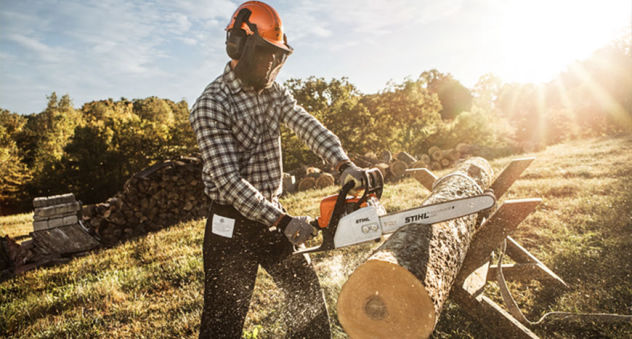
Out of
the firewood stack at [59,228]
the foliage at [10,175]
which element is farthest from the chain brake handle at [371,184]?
the foliage at [10,175]

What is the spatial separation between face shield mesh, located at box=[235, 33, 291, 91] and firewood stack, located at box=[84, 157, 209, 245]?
5163 mm

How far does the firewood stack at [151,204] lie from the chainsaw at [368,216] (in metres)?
5.39

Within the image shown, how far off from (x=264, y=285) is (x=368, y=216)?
2118 mm

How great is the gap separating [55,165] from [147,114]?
18.3 m

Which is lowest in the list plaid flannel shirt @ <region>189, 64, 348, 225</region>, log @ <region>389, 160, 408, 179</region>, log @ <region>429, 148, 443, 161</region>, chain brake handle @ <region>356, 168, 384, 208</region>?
log @ <region>389, 160, 408, 179</region>

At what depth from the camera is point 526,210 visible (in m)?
1.60

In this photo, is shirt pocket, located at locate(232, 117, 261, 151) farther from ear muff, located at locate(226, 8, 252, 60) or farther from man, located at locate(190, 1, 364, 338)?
ear muff, located at locate(226, 8, 252, 60)

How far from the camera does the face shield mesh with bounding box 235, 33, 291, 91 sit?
5.29 feet

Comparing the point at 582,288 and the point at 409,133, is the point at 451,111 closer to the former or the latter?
the point at 409,133

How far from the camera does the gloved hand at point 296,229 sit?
1.54m

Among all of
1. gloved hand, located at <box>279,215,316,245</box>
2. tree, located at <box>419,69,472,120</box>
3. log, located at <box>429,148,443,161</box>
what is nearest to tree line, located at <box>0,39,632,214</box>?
log, located at <box>429,148,443,161</box>

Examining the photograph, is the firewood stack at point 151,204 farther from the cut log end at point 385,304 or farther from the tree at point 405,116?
the tree at point 405,116

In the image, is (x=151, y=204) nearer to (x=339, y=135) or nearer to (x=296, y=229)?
(x=296, y=229)

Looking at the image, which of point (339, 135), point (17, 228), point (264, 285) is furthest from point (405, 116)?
point (17, 228)
